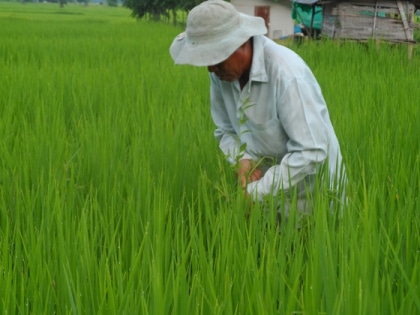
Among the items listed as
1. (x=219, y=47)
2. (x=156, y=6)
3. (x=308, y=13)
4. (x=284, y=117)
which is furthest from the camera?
(x=156, y=6)

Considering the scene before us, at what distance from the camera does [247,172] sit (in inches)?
69.0

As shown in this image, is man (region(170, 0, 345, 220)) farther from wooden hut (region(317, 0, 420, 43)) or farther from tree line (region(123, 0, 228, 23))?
tree line (region(123, 0, 228, 23))

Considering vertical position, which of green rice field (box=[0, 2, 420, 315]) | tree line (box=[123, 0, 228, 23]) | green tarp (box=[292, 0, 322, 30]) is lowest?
tree line (box=[123, 0, 228, 23])

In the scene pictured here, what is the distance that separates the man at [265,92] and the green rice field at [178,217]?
0.10m

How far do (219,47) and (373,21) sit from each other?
8042 millimetres

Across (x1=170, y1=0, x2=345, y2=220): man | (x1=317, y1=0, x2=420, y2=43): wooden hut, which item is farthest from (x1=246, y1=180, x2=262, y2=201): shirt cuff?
(x1=317, y1=0, x2=420, y2=43): wooden hut

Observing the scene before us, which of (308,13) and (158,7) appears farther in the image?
(158,7)

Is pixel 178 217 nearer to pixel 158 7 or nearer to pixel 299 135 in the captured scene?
pixel 299 135

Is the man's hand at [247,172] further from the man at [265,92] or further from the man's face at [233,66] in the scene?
the man's face at [233,66]

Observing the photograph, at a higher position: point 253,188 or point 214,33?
point 214,33

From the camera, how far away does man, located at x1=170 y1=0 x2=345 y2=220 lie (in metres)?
1.71

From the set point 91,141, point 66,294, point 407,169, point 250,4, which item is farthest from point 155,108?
point 250,4

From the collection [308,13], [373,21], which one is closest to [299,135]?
[373,21]

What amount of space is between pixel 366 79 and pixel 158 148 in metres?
2.68
